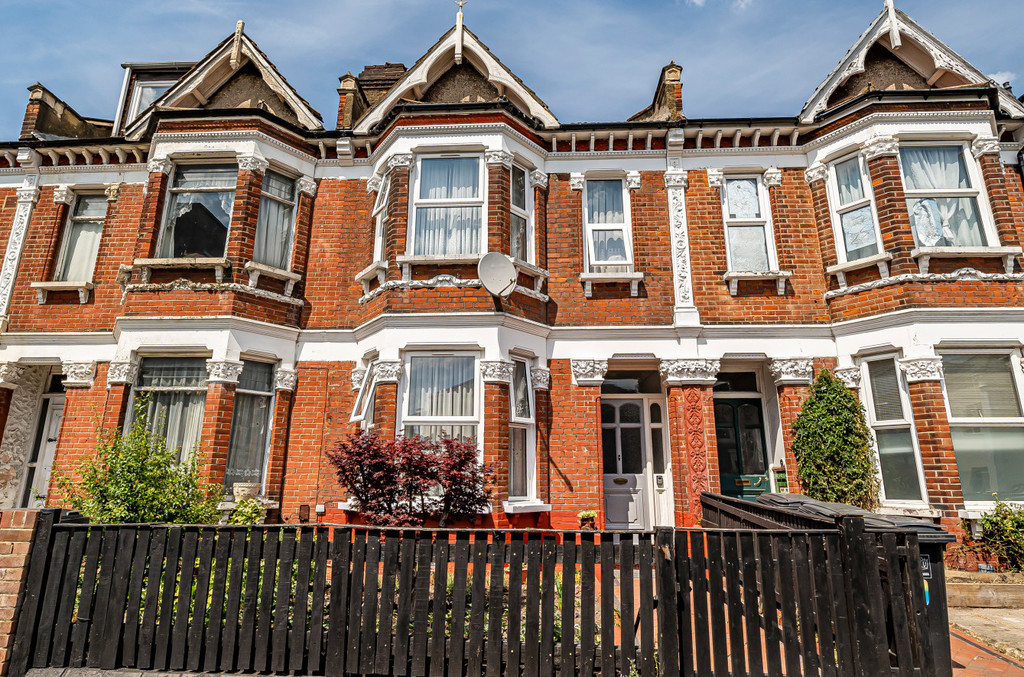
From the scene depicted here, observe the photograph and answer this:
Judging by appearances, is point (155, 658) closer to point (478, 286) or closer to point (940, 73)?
point (478, 286)

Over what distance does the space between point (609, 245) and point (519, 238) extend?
5.73 feet

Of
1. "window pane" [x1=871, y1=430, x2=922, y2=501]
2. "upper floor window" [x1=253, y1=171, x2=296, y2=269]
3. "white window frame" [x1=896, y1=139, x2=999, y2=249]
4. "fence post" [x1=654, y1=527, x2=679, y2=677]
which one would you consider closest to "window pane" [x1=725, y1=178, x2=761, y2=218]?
"white window frame" [x1=896, y1=139, x2=999, y2=249]

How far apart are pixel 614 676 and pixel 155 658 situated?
11.5 ft

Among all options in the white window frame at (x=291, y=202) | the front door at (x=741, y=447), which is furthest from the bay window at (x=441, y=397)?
the front door at (x=741, y=447)

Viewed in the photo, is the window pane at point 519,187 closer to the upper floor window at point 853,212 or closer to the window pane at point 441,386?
the window pane at point 441,386

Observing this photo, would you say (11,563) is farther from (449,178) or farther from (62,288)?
(62,288)

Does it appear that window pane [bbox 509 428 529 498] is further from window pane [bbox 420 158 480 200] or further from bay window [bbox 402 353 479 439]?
window pane [bbox 420 158 480 200]

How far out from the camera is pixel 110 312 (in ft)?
32.3

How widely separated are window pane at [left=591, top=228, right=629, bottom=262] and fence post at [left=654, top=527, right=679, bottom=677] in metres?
6.61

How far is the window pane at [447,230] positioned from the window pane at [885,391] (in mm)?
6968

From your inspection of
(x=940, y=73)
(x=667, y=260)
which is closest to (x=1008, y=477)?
(x=667, y=260)

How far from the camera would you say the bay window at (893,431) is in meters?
8.00

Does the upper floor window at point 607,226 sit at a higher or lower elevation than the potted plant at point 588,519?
higher

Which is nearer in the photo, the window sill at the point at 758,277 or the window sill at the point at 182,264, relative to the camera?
the window sill at the point at 182,264
